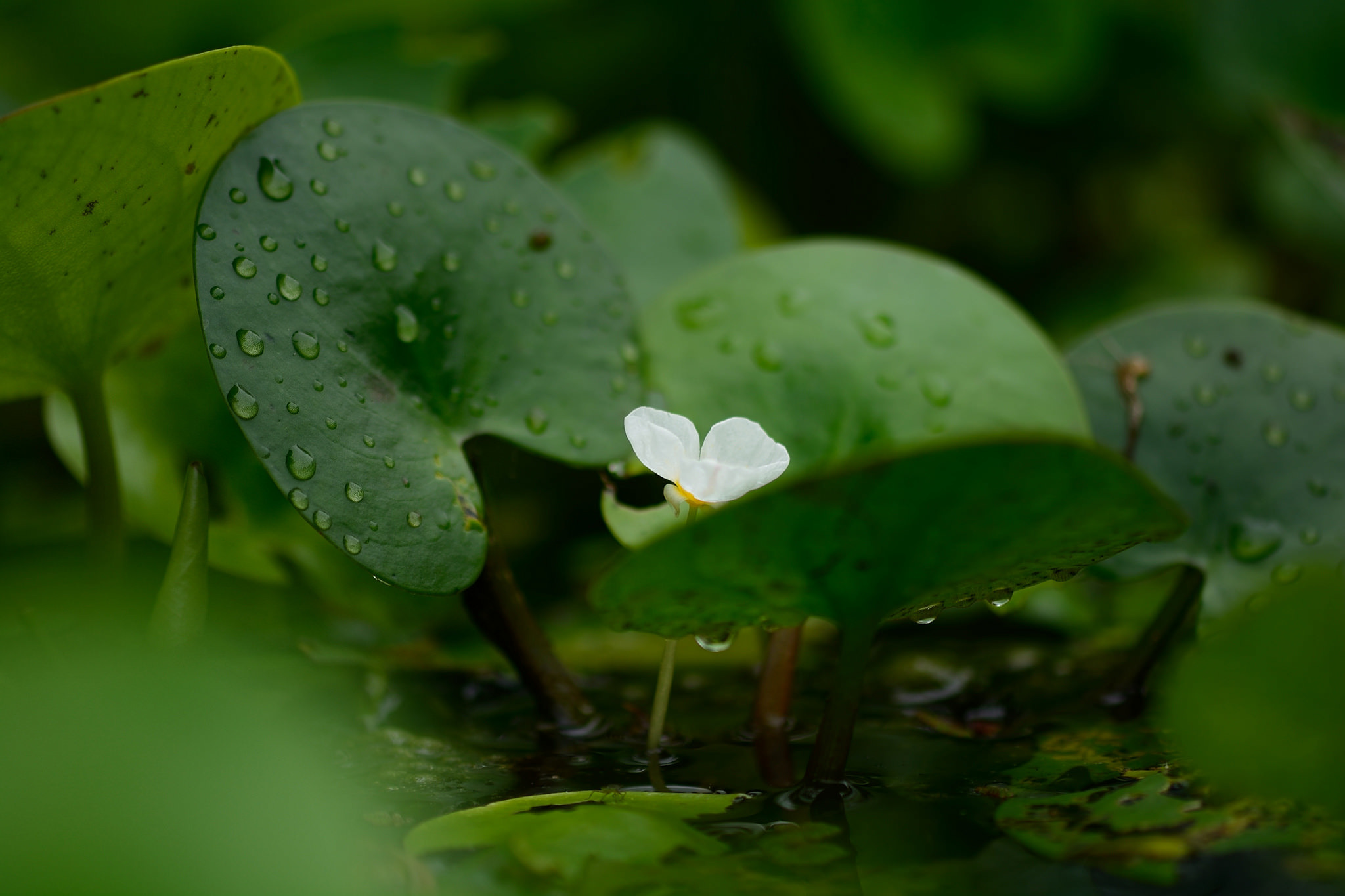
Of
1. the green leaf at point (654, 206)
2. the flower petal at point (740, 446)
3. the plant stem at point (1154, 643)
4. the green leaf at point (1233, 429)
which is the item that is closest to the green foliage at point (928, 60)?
the green leaf at point (654, 206)

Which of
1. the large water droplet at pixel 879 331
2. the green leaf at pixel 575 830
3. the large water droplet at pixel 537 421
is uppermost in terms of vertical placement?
the large water droplet at pixel 879 331

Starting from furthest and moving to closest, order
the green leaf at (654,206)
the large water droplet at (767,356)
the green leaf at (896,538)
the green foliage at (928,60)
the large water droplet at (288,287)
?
the green foliage at (928,60)
the green leaf at (654,206)
the large water droplet at (767,356)
the large water droplet at (288,287)
the green leaf at (896,538)

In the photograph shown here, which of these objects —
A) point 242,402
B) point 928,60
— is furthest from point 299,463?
point 928,60

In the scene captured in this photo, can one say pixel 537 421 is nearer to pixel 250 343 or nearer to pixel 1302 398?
pixel 250 343

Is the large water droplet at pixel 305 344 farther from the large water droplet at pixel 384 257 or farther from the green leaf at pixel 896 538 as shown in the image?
the green leaf at pixel 896 538

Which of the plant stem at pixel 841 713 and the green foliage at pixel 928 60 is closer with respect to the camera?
the plant stem at pixel 841 713

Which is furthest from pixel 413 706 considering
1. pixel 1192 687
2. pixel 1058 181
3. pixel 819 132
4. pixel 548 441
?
pixel 1058 181

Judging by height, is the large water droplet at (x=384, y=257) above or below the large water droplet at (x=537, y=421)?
above
